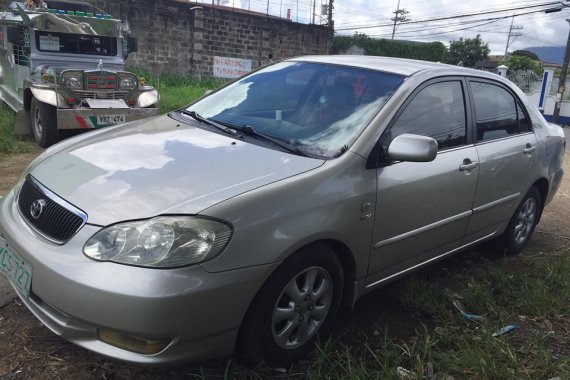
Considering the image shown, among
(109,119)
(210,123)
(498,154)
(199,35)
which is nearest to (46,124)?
(109,119)

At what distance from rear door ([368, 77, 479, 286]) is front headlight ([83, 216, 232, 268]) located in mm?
1043

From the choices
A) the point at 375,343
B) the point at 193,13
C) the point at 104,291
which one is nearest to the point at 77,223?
the point at 104,291

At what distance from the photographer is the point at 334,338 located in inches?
114

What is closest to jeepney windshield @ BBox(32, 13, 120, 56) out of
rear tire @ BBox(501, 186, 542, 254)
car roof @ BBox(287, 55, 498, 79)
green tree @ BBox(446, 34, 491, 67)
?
car roof @ BBox(287, 55, 498, 79)

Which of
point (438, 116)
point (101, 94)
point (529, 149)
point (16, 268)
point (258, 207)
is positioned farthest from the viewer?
point (101, 94)

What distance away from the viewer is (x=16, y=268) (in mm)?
2395

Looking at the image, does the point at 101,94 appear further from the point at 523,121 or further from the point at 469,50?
the point at 469,50

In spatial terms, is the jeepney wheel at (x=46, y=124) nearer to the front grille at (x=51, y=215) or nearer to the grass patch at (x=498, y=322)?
the front grille at (x=51, y=215)

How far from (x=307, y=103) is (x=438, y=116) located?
0.89 metres

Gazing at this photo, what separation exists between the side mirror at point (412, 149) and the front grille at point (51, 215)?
62.3 inches

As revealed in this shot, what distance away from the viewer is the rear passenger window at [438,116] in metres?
3.10

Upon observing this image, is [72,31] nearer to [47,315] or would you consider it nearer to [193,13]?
[47,315]

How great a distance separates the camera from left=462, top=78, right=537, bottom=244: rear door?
3666 mm

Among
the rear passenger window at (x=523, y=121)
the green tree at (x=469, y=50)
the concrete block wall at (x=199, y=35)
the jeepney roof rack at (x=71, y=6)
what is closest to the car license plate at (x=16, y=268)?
the rear passenger window at (x=523, y=121)
